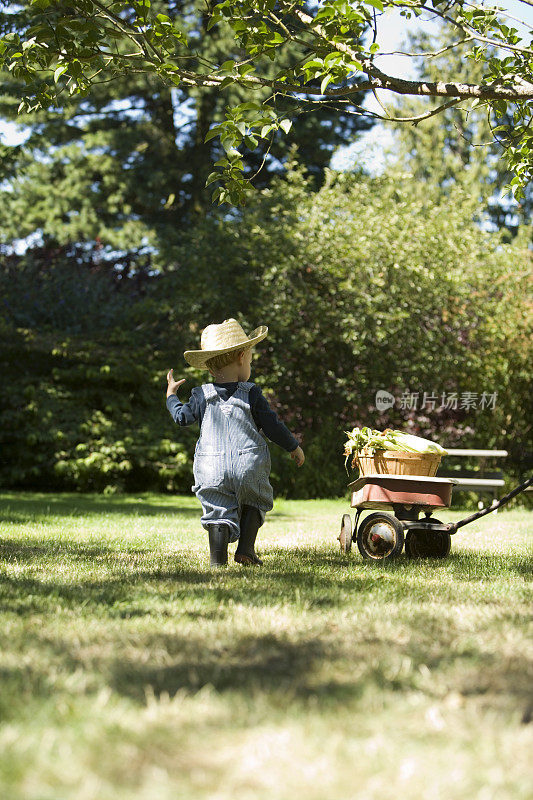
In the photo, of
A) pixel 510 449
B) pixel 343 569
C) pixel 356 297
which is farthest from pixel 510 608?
pixel 510 449

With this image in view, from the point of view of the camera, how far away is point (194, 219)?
65.1 ft

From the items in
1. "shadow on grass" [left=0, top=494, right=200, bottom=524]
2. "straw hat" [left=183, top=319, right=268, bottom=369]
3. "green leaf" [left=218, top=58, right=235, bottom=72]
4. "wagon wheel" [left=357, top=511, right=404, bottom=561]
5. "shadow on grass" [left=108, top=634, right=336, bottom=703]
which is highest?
"green leaf" [left=218, top=58, right=235, bottom=72]

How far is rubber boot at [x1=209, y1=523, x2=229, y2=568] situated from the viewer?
16.3 ft

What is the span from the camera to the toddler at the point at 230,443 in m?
5.02

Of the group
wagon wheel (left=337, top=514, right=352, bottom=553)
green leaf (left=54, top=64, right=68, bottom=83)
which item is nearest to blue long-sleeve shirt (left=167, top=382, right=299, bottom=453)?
wagon wheel (left=337, top=514, right=352, bottom=553)

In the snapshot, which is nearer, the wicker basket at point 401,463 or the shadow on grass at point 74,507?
the wicker basket at point 401,463

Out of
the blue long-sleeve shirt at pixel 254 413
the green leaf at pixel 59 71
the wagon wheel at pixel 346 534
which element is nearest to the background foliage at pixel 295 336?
the wagon wheel at pixel 346 534

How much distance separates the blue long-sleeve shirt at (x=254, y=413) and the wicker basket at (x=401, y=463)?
875mm

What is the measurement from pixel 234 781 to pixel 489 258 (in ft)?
44.5

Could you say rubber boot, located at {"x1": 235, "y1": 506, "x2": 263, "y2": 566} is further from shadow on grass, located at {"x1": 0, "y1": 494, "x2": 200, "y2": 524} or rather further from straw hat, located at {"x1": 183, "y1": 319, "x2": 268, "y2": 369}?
shadow on grass, located at {"x1": 0, "y1": 494, "x2": 200, "y2": 524}

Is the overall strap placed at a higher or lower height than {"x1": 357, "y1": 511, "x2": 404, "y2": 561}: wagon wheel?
higher

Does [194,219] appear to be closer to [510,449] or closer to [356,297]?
[356,297]

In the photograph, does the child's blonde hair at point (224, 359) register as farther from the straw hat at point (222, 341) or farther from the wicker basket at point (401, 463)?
the wicker basket at point (401, 463)

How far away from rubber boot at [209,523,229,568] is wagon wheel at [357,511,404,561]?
110 cm
